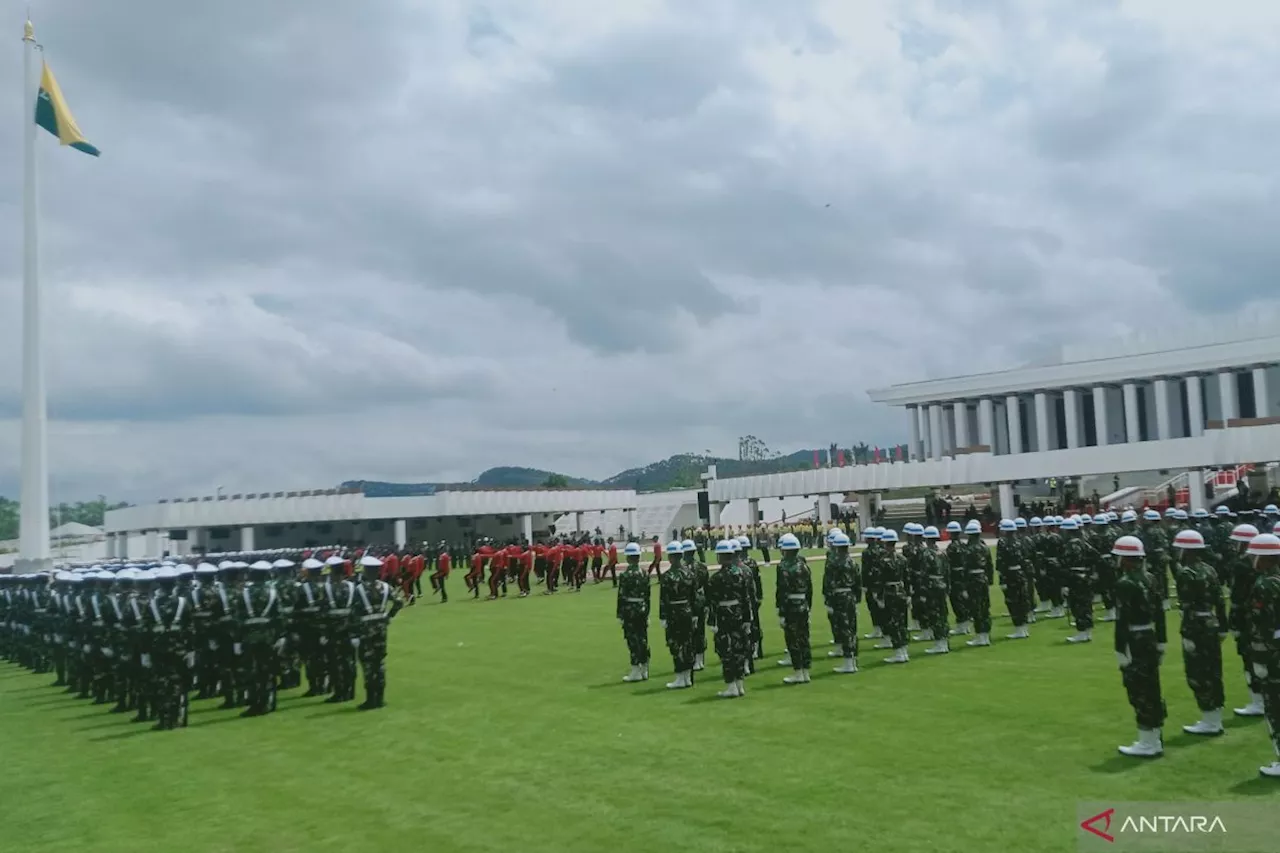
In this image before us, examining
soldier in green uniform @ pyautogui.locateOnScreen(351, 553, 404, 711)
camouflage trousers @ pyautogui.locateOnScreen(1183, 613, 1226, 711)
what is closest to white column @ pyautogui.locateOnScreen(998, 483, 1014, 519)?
soldier in green uniform @ pyautogui.locateOnScreen(351, 553, 404, 711)

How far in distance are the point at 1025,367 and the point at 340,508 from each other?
41.8m

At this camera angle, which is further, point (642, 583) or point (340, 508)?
point (340, 508)

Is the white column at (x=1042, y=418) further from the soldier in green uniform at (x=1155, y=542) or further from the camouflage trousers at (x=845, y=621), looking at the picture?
the camouflage trousers at (x=845, y=621)

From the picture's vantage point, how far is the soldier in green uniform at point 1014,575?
17969 millimetres

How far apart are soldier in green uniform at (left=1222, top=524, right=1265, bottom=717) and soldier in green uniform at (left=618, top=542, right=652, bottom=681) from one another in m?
7.63

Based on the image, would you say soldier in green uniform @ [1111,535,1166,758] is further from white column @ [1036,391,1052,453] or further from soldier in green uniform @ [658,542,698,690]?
white column @ [1036,391,1052,453]

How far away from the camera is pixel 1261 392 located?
53.6 meters

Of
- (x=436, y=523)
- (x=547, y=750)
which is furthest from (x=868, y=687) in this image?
(x=436, y=523)

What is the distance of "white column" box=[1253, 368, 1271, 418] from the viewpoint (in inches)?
2108

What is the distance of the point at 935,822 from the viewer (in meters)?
7.76

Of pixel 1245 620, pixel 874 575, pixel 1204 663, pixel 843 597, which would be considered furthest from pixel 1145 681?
pixel 874 575

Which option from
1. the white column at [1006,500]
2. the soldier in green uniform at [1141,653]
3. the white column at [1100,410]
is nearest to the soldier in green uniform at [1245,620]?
the soldier in green uniform at [1141,653]

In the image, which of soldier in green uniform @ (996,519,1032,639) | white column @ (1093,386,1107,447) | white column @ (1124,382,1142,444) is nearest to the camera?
soldier in green uniform @ (996,519,1032,639)

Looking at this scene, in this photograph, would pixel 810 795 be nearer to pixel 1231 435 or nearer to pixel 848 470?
pixel 1231 435
